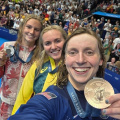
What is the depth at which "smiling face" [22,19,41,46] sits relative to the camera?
7.02ft

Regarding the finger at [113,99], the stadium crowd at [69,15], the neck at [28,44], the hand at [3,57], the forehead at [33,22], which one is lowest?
the stadium crowd at [69,15]

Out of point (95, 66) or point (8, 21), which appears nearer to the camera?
point (95, 66)

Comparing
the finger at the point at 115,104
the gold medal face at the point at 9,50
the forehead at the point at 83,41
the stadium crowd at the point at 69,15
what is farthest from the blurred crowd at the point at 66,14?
the finger at the point at 115,104

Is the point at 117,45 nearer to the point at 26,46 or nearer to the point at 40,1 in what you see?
the point at 26,46

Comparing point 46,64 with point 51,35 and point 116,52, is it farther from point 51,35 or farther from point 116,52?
point 116,52

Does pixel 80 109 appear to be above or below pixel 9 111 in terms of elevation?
above

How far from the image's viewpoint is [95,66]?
1189 millimetres

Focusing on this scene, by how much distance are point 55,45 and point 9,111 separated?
1.07 meters

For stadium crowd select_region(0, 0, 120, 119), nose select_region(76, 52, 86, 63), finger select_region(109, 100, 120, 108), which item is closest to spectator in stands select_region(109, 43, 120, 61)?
stadium crowd select_region(0, 0, 120, 119)

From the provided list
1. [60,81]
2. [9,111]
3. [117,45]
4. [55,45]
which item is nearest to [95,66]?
[60,81]

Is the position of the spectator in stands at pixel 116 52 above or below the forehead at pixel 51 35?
below

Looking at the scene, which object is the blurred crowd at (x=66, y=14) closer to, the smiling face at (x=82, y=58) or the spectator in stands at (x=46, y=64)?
the spectator in stands at (x=46, y=64)

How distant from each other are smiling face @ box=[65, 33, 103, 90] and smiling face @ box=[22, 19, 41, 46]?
102 centimetres

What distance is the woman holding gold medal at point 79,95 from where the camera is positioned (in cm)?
99
